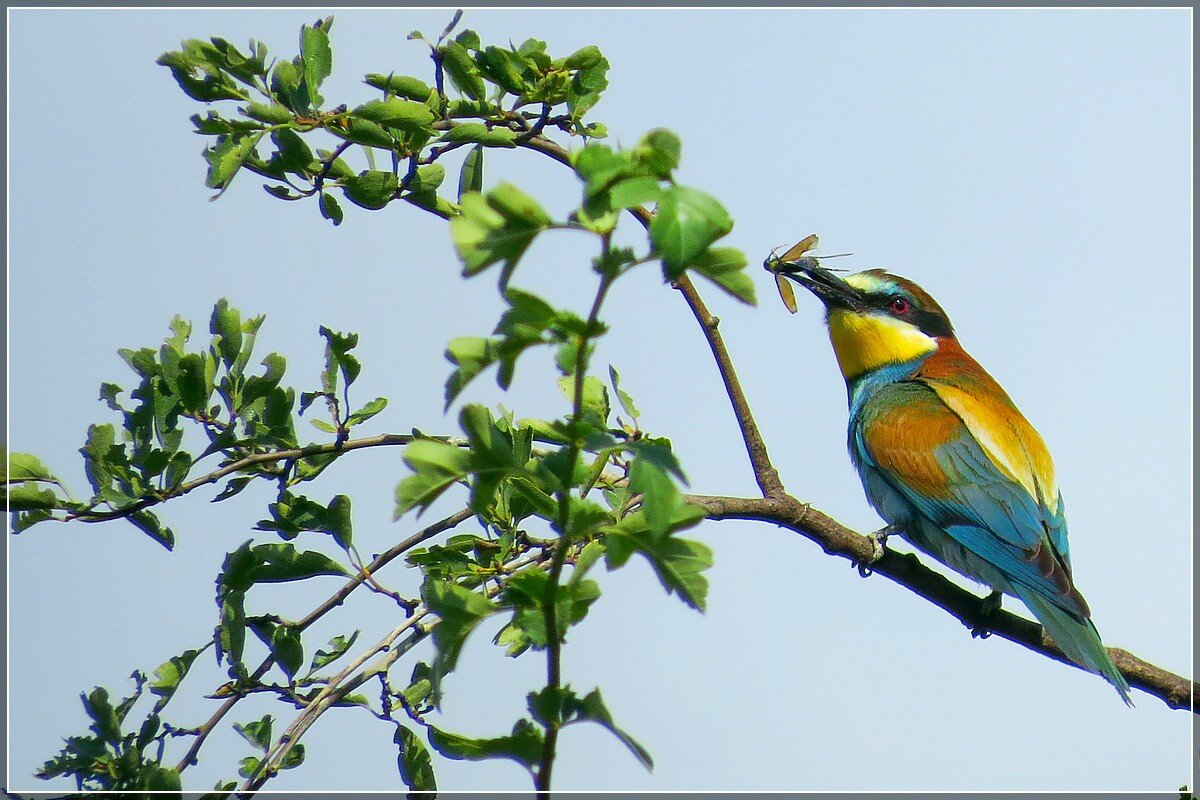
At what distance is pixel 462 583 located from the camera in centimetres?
198

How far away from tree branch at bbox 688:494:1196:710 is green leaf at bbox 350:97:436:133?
82 cm

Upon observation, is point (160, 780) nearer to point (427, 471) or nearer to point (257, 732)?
point (257, 732)

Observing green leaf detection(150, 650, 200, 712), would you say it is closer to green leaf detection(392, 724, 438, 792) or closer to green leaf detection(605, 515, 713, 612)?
green leaf detection(392, 724, 438, 792)

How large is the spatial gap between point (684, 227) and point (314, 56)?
1.21 m

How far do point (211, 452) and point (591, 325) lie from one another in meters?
1.17

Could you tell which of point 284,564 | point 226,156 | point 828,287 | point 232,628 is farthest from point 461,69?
point 828,287

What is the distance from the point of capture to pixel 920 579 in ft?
10.3

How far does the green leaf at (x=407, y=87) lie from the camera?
1985 mm

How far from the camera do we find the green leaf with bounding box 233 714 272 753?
6.08 feet

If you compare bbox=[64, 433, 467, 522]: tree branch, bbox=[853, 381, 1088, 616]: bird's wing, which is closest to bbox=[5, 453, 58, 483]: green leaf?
bbox=[64, 433, 467, 522]: tree branch

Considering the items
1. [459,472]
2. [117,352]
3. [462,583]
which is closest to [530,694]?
Answer: [459,472]

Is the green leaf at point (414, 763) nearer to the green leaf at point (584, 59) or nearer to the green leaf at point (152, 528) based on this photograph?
the green leaf at point (152, 528)

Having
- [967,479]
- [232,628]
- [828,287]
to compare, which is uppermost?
[828,287]

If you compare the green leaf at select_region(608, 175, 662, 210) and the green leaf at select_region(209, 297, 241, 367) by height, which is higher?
the green leaf at select_region(209, 297, 241, 367)
